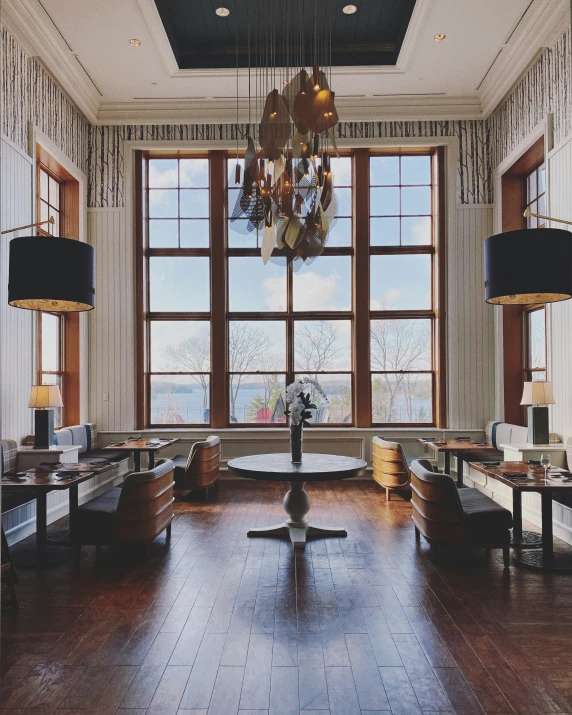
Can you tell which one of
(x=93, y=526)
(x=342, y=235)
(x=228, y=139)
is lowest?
(x=93, y=526)

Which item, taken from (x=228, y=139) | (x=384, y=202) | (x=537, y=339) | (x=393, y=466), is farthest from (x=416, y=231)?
(x=393, y=466)

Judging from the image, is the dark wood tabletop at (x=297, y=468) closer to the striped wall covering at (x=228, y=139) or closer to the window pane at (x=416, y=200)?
the window pane at (x=416, y=200)

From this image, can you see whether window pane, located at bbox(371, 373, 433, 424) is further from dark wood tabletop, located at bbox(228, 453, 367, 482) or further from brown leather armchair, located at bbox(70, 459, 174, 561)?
brown leather armchair, located at bbox(70, 459, 174, 561)

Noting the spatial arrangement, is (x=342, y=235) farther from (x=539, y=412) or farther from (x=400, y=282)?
(x=539, y=412)

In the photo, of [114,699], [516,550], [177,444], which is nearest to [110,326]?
[177,444]

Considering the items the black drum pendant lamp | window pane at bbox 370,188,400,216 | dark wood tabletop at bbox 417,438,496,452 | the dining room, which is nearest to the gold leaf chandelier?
the dining room

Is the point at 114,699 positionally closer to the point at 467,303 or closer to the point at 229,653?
the point at 229,653

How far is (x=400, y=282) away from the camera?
367 inches

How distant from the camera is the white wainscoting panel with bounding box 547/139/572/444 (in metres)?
6.28

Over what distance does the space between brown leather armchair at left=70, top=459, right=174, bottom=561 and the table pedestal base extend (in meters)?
1.12

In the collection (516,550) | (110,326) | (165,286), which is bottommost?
(516,550)

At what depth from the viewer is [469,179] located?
9031 mm

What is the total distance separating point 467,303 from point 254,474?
4.84 m

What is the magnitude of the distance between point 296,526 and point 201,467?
191cm
